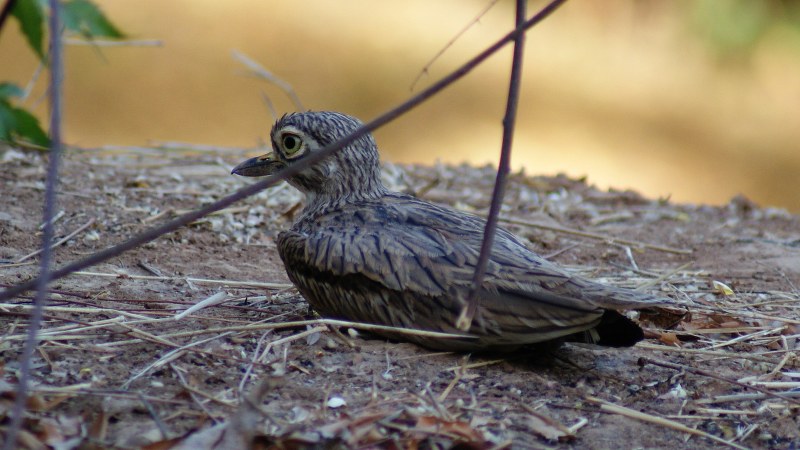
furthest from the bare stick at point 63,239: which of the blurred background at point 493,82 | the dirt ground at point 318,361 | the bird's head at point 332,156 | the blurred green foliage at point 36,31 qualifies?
the blurred background at point 493,82

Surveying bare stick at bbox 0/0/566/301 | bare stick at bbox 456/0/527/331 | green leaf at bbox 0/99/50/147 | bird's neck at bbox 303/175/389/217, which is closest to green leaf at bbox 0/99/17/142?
green leaf at bbox 0/99/50/147

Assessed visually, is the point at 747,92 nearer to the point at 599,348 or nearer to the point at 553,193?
the point at 553,193

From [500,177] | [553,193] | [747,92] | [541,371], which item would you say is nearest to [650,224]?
[553,193]

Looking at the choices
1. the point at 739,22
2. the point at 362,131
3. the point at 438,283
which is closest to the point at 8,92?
the point at 438,283

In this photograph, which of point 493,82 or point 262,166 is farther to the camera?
point 493,82

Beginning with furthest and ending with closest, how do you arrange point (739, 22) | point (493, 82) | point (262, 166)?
point (739, 22) < point (493, 82) < point (262, 166)

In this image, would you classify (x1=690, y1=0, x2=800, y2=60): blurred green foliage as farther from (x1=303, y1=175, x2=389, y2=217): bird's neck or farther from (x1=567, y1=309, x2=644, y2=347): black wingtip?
(x1=567, y1=309, x2=644, y2=347): black wingtip

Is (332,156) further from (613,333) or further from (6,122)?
(6,122)

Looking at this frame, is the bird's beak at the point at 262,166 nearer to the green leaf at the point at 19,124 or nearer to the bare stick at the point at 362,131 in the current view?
the green leaf at the point at 19,124
